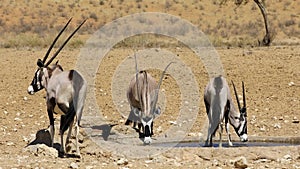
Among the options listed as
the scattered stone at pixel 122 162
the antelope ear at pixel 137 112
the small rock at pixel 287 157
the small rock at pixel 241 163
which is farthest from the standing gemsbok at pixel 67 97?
the small rock at pixel 287 157

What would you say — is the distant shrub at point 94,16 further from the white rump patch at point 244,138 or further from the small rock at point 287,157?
the small rock at point 287,157

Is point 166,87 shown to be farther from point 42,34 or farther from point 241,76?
point 42,34

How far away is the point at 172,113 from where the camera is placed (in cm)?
1523

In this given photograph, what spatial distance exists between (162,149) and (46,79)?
7.66 feet

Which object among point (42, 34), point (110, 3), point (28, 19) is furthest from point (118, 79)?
point (110, 3)

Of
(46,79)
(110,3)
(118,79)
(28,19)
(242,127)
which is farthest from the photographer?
(110,3)

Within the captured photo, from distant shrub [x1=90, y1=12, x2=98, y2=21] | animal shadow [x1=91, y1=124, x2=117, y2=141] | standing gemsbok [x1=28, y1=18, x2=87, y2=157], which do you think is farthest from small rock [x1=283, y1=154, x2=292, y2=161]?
distant shrub [x1=90, y1=12, x2=98, y2=21]

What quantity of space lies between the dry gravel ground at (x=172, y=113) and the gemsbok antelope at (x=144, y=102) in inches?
16.5

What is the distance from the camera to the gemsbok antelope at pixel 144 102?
11527mm

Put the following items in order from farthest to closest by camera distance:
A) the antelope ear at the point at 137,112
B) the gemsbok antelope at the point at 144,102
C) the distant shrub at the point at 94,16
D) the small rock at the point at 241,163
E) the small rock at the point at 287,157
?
the distant shrub at the point at 94,16 < the antelope ear at the point at 137,112 < the gemsbok antelope at the point at 144,102 < the small rock at the point at 287,157 < the small rock at the point at 241,163

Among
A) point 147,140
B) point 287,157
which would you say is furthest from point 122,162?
point 287,157

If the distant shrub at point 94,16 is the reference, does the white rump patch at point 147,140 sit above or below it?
below

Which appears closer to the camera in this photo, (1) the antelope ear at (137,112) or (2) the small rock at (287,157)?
(2) the small rock at (287,157)

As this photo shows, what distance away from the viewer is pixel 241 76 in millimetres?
18109
